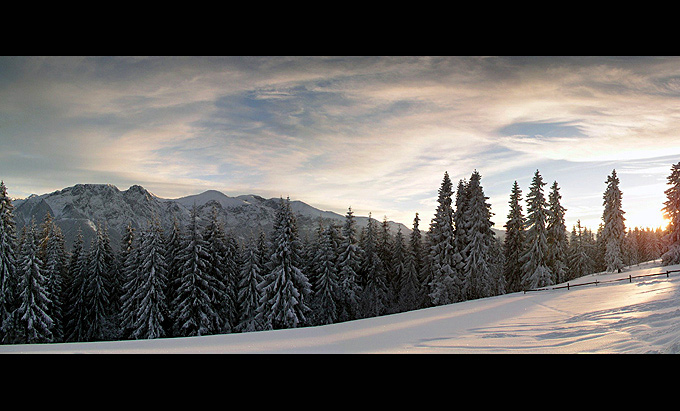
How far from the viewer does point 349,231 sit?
4219 cm

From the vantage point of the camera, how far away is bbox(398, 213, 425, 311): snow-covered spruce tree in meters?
42.7

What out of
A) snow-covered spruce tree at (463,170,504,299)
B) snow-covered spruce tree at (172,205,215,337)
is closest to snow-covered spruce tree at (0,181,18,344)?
snow-covered spruce tree at (172,205,215,337)

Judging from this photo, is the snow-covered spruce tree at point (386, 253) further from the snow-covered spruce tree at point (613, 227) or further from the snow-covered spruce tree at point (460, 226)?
the snow-covered spruce tree at point (613, 227)

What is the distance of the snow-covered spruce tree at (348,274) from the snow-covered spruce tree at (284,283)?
16.7ft

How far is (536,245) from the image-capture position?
3941cm

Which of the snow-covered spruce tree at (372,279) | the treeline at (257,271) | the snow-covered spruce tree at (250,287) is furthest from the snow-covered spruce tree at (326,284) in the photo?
the snow-covered spruce tree at (250,287)

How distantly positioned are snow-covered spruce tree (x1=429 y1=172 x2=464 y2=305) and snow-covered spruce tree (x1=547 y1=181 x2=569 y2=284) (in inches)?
540

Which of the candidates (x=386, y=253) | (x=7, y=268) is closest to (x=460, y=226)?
(x=386, y=253)

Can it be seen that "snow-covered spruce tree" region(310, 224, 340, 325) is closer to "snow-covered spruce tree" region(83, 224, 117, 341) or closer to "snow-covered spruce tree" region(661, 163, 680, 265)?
"snow-covered spruce tree" region(83, 224, 117, 341)

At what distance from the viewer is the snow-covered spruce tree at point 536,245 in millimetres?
37719

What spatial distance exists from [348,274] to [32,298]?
32.1 metres
